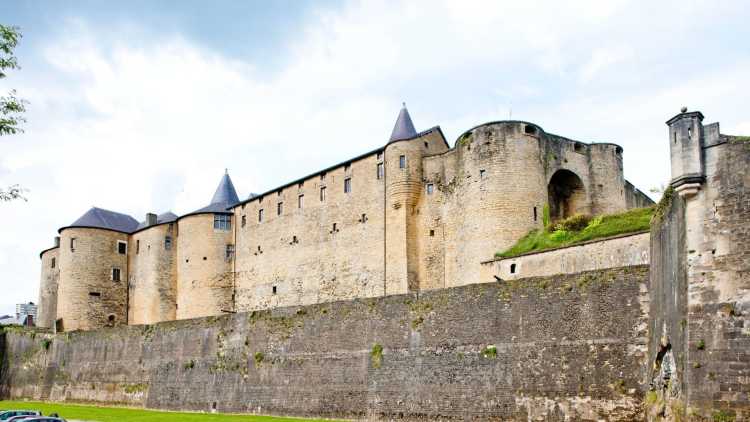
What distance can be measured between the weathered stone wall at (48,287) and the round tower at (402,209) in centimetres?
3510

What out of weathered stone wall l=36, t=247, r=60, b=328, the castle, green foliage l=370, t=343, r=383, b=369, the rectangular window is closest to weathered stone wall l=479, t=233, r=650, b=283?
the castle

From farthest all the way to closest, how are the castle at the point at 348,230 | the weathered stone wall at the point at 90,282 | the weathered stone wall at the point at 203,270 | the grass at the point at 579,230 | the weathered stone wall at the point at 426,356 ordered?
the weathered stone wall at the point at 90,282 → the weathered stone wall at the point at 203,270 → the castle at the point at 348,230 → the grass at the point at 579,230 → the weathered stone wall at the point at 426,356

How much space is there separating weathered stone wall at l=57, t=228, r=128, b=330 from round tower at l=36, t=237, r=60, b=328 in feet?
21.0

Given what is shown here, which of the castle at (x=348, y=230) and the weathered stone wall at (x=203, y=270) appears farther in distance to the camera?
the weathered stone wall at (x=203, y=270)

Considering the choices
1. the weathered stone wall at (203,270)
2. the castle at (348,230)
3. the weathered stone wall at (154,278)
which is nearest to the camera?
the castle at (348,230)

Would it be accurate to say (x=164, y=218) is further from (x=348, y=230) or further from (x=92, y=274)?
(x=348, y=230)

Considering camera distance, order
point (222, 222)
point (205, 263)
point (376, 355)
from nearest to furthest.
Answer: point (376, 355) < point (205, 263) < point (222, 222)

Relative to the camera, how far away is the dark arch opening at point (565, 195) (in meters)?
39.4

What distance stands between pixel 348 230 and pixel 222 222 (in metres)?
14.3

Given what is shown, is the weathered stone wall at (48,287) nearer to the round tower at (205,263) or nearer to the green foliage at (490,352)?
the round tower at (205,263)

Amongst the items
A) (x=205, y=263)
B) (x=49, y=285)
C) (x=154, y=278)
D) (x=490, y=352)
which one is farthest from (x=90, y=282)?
(x=490, y=352)

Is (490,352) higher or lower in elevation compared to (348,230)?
lower

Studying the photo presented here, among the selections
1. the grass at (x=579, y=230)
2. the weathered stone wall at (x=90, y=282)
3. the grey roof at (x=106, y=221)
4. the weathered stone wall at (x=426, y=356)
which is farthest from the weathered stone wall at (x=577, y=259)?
the grey roof at (x=106, y=221)

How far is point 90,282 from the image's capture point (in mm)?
57750
